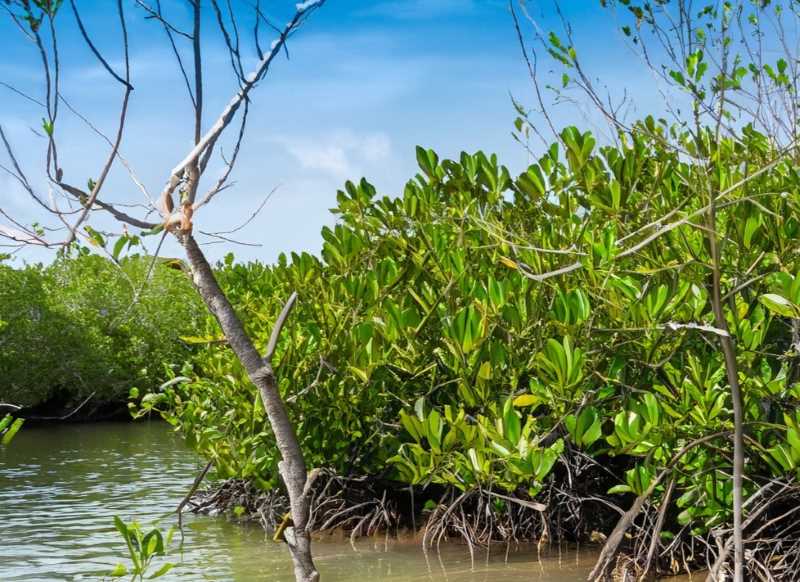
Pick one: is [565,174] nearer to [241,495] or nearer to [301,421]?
[301,421]

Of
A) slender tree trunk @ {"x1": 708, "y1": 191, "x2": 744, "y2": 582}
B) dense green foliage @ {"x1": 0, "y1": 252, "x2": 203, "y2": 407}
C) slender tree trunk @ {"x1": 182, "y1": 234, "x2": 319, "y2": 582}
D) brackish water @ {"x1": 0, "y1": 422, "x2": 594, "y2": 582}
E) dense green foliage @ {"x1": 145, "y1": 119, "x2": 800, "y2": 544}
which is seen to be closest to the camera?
slender tree trunk @ {"x1": 182, "y1": 234, "x2": 319, "y2": 582}

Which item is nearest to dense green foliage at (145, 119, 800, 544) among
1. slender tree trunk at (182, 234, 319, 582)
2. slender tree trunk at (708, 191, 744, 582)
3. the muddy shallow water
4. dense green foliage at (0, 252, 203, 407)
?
slender tree trunk at (708, 191, 744, 582)

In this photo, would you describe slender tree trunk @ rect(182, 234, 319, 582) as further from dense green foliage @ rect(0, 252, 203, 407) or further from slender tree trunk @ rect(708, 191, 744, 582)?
dense green foliage @ rect(0, 252, 203, 407)

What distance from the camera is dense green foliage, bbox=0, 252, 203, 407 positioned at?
2039 centimetres

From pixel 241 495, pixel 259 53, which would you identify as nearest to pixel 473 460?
pixel 259 53

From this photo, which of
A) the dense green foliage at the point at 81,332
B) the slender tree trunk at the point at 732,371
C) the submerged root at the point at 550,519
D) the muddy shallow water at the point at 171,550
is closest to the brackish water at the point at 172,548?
the muddy shallow water at the point at 171,550

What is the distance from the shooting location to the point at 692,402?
220 inches

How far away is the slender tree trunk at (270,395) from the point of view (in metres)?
3.74

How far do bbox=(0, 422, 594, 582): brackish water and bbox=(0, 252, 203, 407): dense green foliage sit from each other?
281 inches

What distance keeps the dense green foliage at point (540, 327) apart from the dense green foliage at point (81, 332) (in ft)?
37.0

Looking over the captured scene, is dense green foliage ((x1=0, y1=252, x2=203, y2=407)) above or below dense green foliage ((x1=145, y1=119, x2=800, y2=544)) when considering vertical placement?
above

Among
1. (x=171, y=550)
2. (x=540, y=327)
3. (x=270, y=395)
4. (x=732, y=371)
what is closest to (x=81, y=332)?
(x=171, y=550)

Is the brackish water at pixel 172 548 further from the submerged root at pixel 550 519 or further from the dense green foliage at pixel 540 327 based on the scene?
the dense green foliage at pixel 540 327

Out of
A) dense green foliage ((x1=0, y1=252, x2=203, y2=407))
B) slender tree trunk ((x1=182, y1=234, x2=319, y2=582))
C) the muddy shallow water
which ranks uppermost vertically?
dense green foliage ((x1=0, y1=252, x2=203, y2=407))
